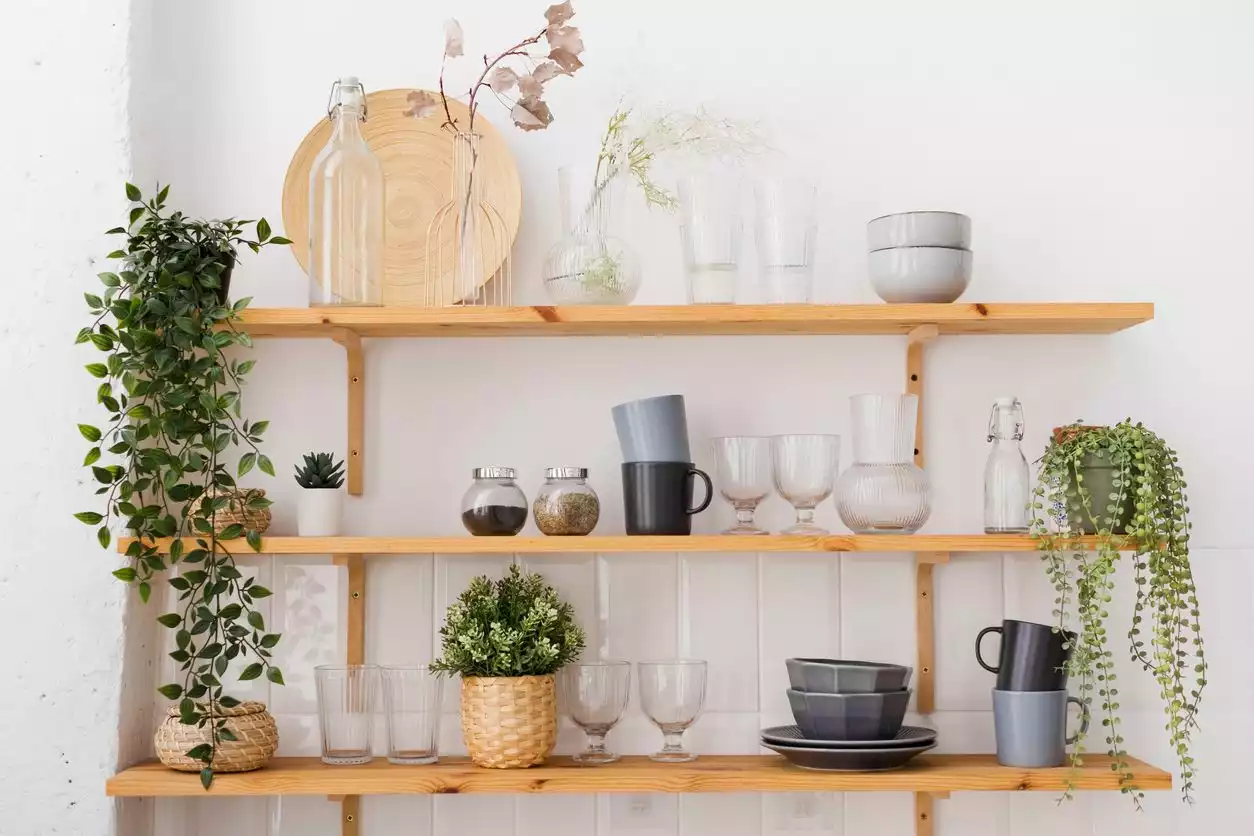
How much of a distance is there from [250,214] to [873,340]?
3.20 ft

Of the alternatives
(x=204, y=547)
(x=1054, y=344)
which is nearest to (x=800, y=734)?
(x=1054, y=344)

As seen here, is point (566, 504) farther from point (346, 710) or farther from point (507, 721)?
point (346, 710)

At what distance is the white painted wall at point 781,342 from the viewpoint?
176 centimetres

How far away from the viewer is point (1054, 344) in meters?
1.82

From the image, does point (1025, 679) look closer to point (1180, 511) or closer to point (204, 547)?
point (1180, 511)

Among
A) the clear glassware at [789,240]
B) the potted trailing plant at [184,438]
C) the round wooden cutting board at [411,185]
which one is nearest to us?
the potted trailing plant at [184,438]

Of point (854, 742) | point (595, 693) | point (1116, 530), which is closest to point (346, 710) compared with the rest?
point (595, 693)

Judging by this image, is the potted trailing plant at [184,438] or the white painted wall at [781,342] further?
the white painted wall at [781,342]

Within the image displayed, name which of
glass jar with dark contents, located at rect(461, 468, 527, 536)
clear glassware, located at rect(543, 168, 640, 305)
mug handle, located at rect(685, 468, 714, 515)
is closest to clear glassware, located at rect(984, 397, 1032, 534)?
mug handle, located at rect(685, 468, 714, 515)

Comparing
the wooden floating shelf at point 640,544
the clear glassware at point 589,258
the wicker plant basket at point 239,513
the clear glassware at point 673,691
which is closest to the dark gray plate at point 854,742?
the clear glassware at point 673,691

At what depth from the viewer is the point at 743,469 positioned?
1.67 metres

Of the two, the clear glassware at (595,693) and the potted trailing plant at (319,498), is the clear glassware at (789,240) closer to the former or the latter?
the clear glassware at (595,693)

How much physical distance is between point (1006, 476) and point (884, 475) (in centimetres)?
18

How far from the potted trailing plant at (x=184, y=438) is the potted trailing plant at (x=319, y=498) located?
66 mm
